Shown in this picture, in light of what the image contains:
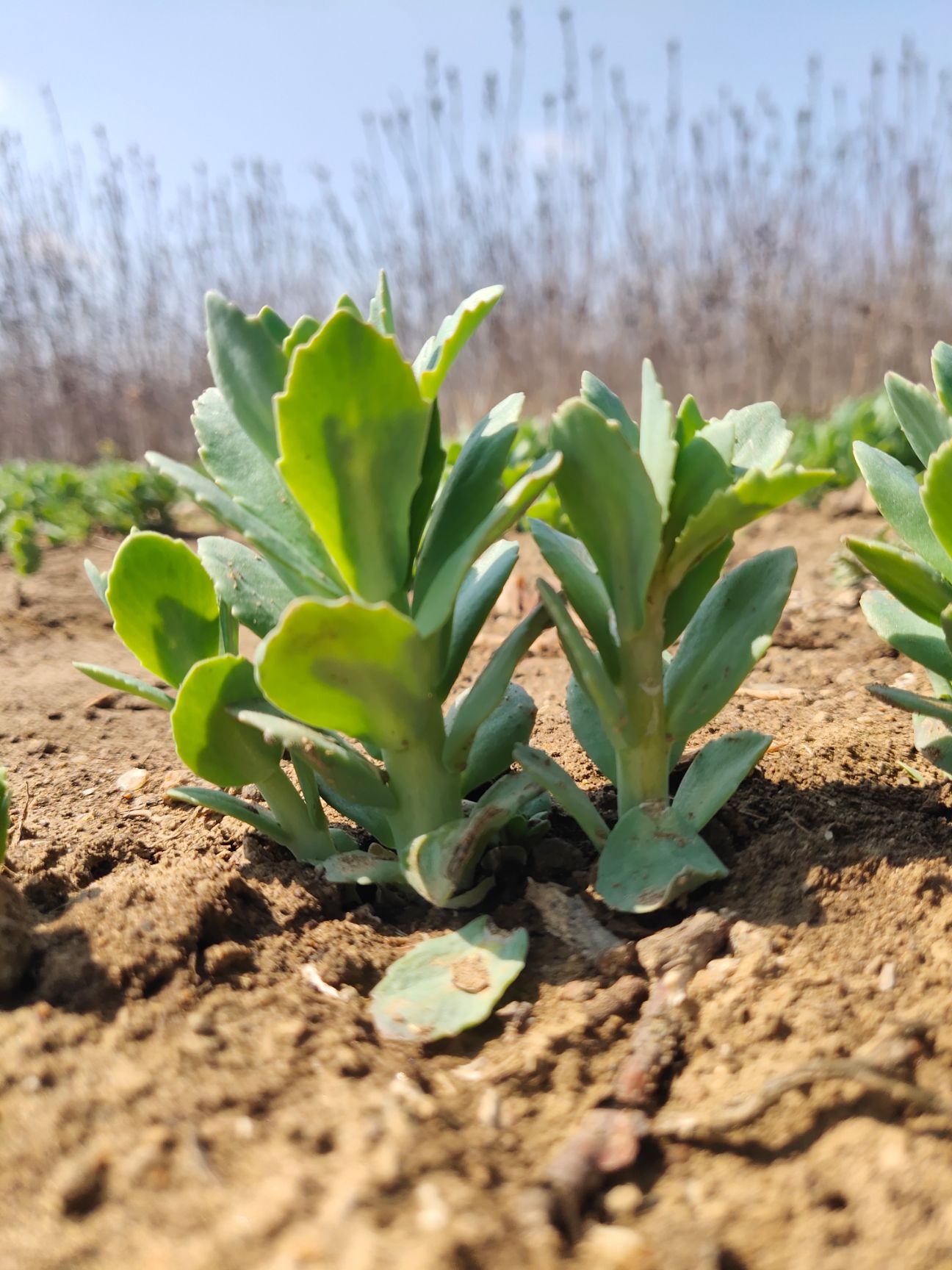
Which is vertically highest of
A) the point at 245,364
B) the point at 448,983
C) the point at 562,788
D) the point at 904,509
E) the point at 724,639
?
the point at 245,364

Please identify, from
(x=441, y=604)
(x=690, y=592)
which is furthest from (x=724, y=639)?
(x=441, y=604)

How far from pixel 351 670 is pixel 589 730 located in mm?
434

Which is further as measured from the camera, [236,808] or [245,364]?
[236,808]

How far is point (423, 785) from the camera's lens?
3.92 ft

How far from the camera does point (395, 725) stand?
3.70ft

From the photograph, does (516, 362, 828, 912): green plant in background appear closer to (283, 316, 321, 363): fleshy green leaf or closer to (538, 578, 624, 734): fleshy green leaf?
(538, 578, 624, 734): fleshy green leaf

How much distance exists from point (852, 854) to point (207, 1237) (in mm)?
823

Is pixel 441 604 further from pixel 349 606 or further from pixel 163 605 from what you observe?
pixel 163 605

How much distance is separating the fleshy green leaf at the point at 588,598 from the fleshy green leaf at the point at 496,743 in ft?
0.53


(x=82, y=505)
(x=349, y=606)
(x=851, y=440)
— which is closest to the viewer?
(x=349, y=606)

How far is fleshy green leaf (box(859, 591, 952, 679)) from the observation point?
4.25ft

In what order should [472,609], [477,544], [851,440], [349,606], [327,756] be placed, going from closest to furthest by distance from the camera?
[349,606] < [477,544] < [327,756] < [472,609] < [851,440]

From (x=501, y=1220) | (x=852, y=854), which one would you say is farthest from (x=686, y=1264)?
(x=852, y=854)

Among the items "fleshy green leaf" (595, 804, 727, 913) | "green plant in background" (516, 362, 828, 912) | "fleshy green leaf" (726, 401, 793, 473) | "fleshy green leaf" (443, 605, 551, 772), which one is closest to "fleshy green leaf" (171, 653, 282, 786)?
"fleshy green leaf" (443, 605, 551, 772)
